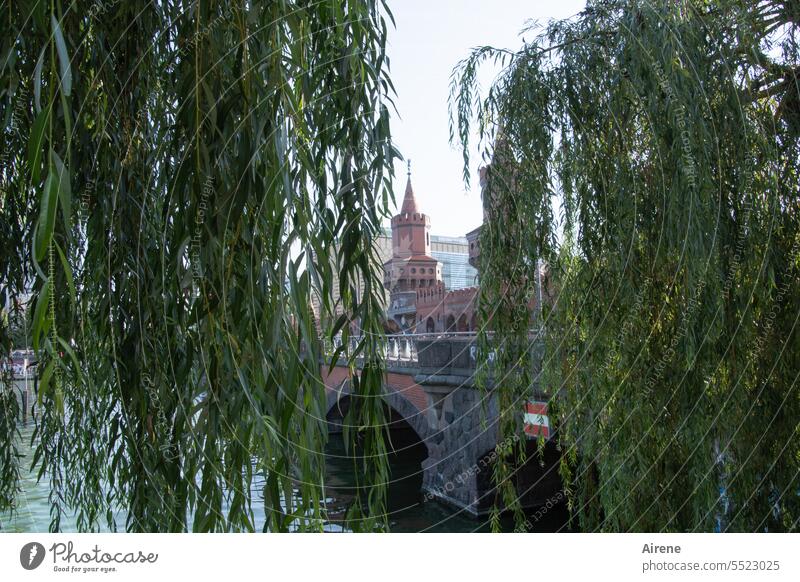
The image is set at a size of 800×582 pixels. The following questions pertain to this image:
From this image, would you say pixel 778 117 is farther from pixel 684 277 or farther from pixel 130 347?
pixel 130 347

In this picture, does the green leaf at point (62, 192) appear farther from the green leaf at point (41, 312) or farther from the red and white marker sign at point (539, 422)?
the red and white marker sign at point (539, 422)

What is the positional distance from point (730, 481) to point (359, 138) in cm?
227

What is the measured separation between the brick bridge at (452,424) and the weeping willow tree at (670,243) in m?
5.71

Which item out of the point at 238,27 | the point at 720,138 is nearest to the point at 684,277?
the point at 720,138

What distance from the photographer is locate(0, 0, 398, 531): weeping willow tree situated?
1527 millimetres

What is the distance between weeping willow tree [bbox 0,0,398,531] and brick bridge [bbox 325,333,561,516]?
741cm

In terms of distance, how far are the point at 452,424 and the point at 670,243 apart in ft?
28.0

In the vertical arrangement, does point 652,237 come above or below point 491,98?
below

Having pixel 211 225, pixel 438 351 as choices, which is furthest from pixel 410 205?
pixel 438 351

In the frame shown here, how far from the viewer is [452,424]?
36.8 feet

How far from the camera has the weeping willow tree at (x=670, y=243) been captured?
3004 millimetres

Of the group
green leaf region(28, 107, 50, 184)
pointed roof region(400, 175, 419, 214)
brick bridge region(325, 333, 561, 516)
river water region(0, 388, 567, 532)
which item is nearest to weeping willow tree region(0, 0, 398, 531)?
green leaf region(28, 107, 50, 184)

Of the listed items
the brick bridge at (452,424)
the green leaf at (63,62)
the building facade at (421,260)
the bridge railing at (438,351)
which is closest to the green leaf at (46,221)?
the green leaf at (63,62)

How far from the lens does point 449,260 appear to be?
170 inches
